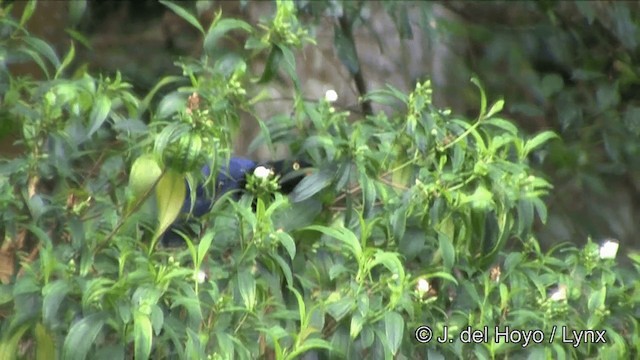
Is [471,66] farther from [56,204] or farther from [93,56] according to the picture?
[56,204]

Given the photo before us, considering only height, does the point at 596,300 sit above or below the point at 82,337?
below

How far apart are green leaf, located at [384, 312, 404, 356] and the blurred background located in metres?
1.43

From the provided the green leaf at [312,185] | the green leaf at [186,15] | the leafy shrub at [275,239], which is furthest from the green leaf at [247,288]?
the green leaf at [186,15]

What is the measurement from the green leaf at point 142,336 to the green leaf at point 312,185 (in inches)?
19.3

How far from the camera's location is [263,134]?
212cm

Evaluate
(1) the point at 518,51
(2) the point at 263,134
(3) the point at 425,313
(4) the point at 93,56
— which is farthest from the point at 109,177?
(1) the point at 518,51

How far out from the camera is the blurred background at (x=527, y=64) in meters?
3.37

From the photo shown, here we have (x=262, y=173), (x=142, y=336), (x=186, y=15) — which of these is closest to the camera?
(x=142, y=336)

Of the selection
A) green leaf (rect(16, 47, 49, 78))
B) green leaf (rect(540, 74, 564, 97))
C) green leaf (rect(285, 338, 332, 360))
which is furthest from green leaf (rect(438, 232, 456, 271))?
green leaf (rect(540, 74, 564, 97))

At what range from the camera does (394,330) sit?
188 centimetres

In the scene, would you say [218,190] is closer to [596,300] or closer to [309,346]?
[309,346]

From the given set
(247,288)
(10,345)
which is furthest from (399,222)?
(10,345)

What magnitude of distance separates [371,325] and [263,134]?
430 millimetres

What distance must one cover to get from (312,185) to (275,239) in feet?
0.73
